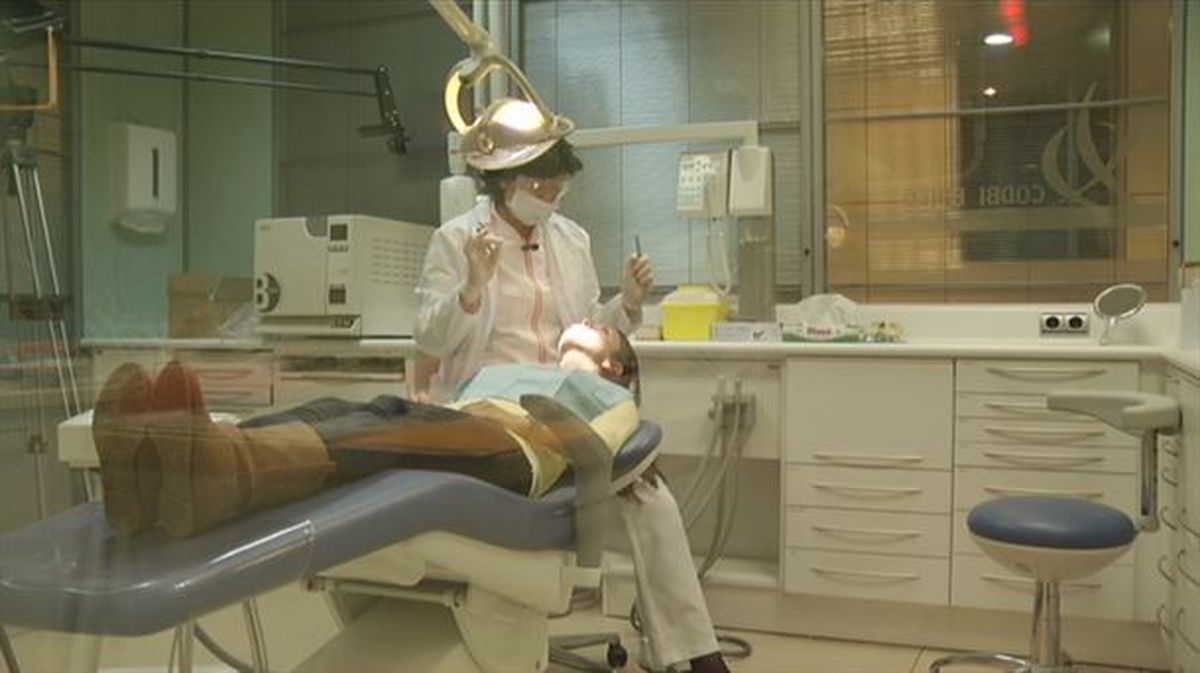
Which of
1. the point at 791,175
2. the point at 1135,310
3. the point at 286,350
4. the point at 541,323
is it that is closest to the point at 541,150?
the point at 541,323

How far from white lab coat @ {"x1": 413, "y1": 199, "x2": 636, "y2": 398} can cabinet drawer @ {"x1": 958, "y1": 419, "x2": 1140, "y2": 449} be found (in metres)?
0.94

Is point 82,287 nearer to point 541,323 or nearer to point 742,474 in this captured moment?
point 541,323

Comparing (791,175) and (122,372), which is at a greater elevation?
(791,175)

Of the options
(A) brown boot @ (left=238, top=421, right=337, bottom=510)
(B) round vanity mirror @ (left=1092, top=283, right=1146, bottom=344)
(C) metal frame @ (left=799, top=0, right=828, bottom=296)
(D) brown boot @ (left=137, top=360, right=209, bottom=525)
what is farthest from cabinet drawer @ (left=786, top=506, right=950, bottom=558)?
(D) brown boot @ (left=137, top=360, right=209, bottom=525)

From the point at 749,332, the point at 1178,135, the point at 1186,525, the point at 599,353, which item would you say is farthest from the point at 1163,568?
the point at 599,353

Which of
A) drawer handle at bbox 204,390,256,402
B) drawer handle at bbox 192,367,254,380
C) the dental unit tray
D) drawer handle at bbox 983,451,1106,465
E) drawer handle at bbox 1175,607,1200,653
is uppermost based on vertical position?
drawer handle at bbox 192,367,254,380

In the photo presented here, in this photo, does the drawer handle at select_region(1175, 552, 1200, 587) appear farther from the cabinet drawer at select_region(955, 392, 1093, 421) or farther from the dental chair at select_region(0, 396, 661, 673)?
the dental chair at select_region(0, 396, 661, 673)

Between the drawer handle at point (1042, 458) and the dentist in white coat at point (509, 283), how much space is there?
3.30ft

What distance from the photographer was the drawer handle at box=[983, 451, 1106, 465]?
237cm

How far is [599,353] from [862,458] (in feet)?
2.95

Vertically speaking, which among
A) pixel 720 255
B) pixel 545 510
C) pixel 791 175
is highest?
pixel 791 175

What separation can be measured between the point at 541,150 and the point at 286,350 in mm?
764

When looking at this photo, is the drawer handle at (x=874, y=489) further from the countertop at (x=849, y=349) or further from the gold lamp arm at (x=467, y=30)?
the gold lamp arm at (x=467, y=30)

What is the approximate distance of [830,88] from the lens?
317 cm
